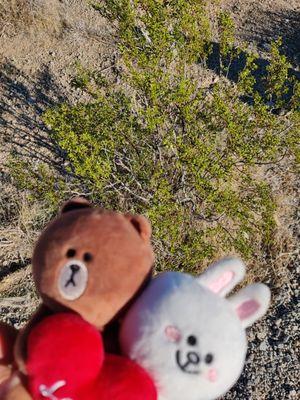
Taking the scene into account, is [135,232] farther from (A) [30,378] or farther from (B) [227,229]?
(B) [227,229]

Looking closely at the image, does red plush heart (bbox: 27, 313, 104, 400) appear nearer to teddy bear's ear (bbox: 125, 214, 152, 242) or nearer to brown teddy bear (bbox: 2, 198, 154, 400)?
brown teddy bear (bbox: 2, 198, 154, 400)

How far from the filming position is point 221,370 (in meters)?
1.67

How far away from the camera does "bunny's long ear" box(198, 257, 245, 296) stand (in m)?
1.82

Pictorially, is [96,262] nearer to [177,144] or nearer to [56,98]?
[177,144]

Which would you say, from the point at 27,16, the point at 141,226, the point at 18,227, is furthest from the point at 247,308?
the point at 27,16

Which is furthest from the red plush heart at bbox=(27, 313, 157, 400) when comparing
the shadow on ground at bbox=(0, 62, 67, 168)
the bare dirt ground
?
the shadow on ground at bbox=(0, 62, 67, 168)

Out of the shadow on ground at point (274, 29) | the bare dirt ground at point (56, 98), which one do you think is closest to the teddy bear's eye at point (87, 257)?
the bare dirt ground at point (56, 98)

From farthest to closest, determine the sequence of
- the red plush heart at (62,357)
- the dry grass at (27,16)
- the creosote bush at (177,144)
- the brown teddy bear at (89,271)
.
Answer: the dry grass at (27,16)
the creosote bush at (177,144)
the brown teddy bear at (89,271)
the red plush heart at (62,357)

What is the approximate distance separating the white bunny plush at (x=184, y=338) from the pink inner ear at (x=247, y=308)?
0.28 ft

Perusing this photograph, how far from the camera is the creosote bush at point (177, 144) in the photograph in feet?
12.3

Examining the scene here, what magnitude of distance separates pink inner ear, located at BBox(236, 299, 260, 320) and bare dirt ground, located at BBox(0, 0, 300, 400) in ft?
7.00

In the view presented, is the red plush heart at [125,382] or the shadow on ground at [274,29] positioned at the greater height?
the red plush heart at [125,382]

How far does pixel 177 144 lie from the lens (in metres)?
3.88

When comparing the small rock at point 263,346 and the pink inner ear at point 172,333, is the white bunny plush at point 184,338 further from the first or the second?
the small rock at point 263,346
